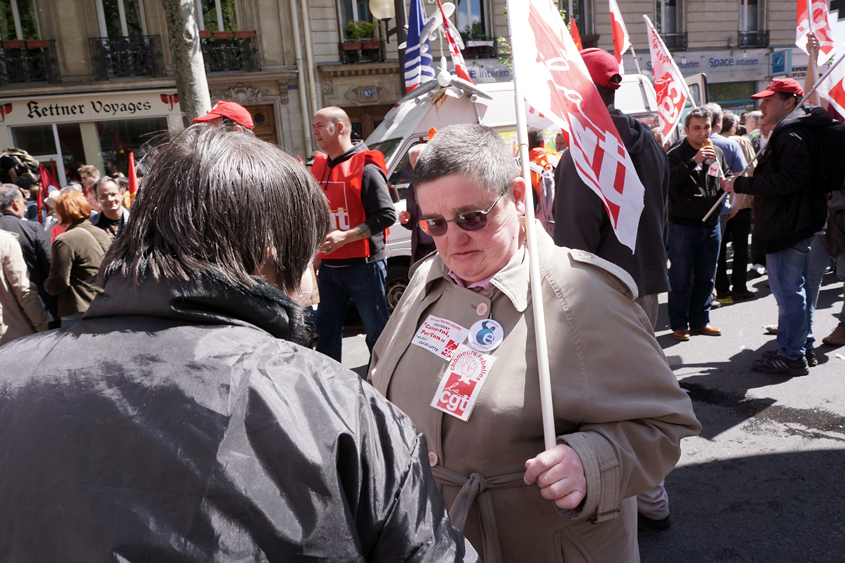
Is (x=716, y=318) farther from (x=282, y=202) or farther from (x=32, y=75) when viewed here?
(x=32, y=75)

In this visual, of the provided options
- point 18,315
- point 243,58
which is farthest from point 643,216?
point 243,58

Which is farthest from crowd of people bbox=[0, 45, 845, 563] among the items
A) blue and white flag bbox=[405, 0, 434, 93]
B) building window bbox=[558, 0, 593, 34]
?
building window bbox=[558, 0, 593, 34]

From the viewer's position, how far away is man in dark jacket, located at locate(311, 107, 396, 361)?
14.1 feet

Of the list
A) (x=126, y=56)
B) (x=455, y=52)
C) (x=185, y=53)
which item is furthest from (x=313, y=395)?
(x=126, y=56)

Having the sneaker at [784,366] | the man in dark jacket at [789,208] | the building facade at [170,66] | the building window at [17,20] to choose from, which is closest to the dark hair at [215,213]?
the man in dark jacket at [789,208]

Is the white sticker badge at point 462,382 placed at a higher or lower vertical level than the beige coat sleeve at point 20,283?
higher

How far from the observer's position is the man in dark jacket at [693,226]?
16.7ft

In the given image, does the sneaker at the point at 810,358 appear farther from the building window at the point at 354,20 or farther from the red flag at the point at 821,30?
the building window at the point at 354,20

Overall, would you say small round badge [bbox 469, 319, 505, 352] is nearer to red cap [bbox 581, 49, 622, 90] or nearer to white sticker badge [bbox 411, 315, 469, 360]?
white sticker badge [bbox 411, 315, 469, 360]

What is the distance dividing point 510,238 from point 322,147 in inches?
115

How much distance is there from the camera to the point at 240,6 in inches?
661

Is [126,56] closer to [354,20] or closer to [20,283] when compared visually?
[354,20]

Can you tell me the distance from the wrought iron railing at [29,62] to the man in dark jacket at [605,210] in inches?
651

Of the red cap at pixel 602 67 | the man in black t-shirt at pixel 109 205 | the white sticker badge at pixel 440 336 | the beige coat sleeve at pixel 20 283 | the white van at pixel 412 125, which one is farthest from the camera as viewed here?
the white van at pixel 412 125
